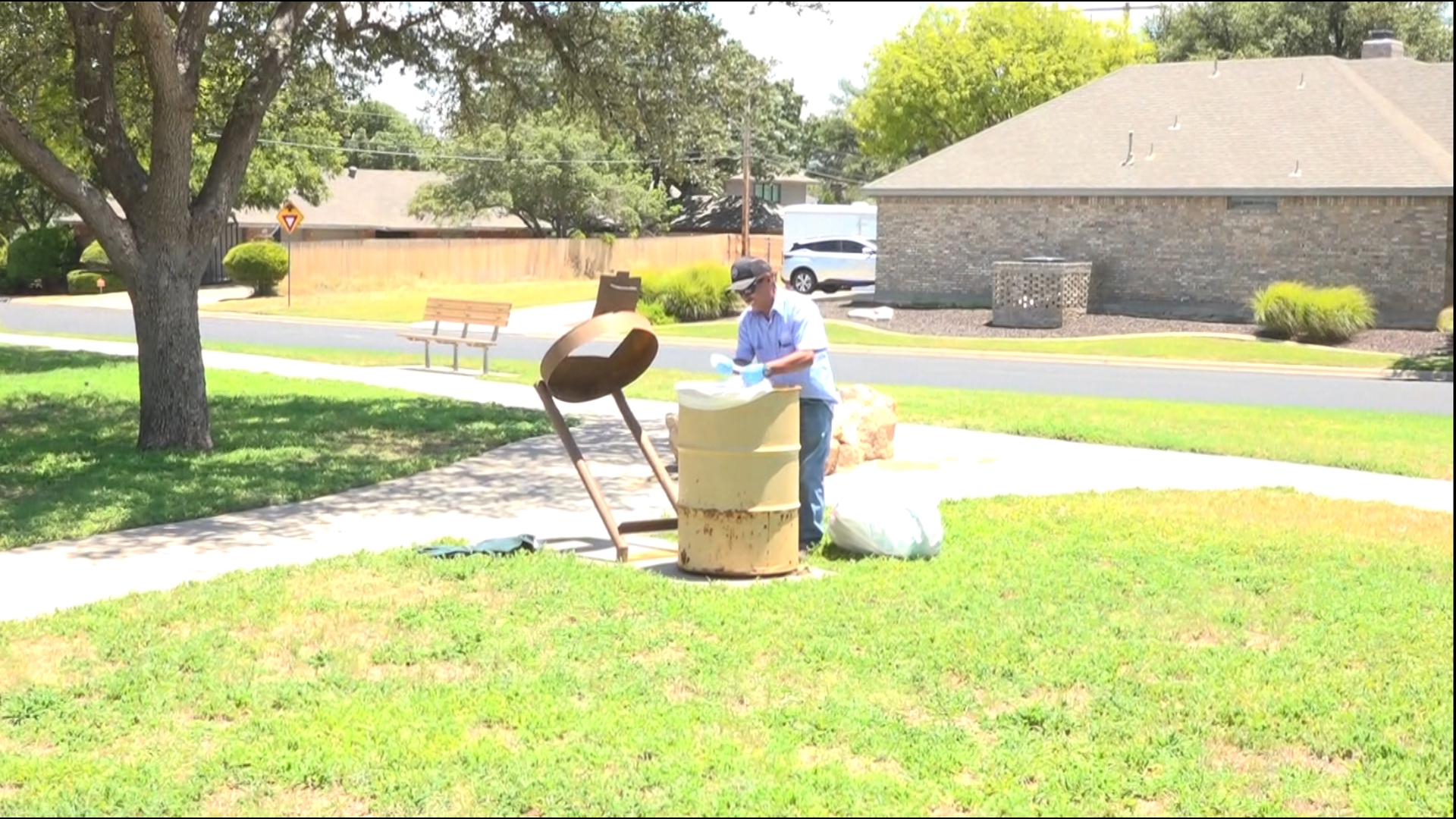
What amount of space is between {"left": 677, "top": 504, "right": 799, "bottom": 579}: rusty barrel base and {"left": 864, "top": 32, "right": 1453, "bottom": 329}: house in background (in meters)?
24.3

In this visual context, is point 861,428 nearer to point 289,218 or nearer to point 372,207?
point 289,218

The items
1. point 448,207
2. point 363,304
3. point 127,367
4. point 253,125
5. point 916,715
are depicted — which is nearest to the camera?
point 916,715

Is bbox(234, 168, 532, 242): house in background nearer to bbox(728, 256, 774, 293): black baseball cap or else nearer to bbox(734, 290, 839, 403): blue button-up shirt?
bbox(734, 290, 839, 403): blue button-up shirt

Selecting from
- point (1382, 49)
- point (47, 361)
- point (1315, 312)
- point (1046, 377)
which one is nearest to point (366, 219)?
point (1382, 49)

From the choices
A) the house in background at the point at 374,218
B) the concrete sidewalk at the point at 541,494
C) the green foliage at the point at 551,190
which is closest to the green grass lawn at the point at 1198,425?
the concrete sidewalk at the point at 541,494

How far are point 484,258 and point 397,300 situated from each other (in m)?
8.92

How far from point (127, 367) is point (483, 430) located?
27.8 ft

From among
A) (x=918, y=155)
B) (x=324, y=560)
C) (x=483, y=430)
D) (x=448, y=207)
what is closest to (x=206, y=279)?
(x=448, y=207)

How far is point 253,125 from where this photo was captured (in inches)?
534

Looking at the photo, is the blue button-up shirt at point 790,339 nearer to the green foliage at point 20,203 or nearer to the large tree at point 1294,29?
the large tree at point 1294,29

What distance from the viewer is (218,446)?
535 inches

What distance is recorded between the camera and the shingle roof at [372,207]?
62.0m

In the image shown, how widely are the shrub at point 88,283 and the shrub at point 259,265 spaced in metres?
3.96

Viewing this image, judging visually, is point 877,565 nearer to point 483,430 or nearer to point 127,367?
point 483,430
